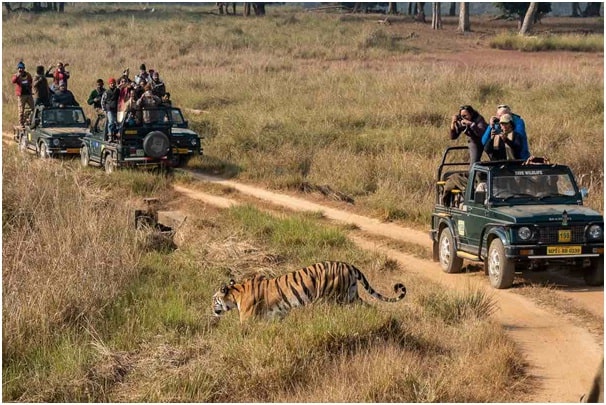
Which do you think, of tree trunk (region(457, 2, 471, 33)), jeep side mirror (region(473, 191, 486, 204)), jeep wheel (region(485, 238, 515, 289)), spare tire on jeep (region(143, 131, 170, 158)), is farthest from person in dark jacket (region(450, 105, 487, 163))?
tree trunk (region(457, 2, 471, 33))

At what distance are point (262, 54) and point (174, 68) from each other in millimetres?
6126

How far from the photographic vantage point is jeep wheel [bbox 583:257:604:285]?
36.8 feet

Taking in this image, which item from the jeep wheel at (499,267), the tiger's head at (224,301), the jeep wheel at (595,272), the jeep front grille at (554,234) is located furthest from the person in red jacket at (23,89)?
the jeep wheel at (595,272)

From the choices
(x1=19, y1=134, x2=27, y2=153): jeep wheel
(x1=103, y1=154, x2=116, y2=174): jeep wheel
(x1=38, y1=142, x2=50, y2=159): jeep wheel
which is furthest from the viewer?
(x1=19, y1=134, x2=27, y2=153): jeep wheel

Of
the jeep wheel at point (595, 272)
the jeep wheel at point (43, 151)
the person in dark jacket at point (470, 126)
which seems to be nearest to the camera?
the jeep wheel at point (595, 272)

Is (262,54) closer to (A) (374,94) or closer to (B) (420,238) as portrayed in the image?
(A) (374,94)

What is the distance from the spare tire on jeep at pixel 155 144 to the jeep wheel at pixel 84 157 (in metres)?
2.05

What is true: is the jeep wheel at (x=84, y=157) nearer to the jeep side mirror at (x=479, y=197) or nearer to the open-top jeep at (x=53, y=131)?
the open-top jeep at (x=53, y=131)

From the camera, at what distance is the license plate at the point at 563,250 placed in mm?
11055

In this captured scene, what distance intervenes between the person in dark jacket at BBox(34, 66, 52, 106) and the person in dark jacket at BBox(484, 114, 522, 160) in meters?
14.3

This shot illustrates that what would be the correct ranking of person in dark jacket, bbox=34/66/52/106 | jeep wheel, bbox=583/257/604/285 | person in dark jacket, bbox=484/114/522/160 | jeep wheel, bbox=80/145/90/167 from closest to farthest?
jeep wheel, bbox=583/257/604/285
person in dark jacket, bbox=484/114/522/160
jeep wheel, bbox=80/145/90/167
person in dark jacket, bbox=34/66/52/106

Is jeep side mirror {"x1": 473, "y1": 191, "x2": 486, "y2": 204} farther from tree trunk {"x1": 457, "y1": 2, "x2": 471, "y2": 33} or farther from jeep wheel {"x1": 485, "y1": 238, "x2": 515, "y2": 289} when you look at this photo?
tree trunk {"x1": 457, "y1": 2, "x2": 471, "y2": 33}

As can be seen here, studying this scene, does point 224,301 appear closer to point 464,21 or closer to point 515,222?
point 515,222

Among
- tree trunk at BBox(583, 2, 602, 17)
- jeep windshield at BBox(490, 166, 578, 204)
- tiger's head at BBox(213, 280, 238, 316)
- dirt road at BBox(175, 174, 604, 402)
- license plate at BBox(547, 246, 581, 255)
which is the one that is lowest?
dirt road at BBox(175, 174, 604, 402)
